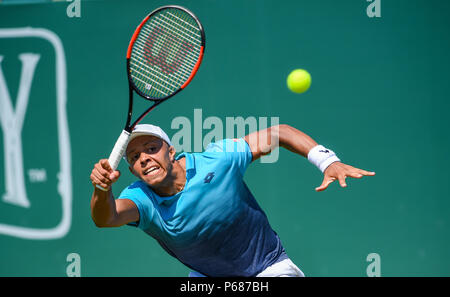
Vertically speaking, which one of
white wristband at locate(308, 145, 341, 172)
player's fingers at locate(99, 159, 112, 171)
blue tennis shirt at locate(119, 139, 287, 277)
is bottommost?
blue tennis shirt at locate(119, 139, 287, 277)

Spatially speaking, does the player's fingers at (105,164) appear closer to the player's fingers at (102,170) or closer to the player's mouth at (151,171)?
the player's fingers at (102,170)

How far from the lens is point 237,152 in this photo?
2.79 metres

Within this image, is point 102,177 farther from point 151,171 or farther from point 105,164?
point 151,171

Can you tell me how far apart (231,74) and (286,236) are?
4.03 feet

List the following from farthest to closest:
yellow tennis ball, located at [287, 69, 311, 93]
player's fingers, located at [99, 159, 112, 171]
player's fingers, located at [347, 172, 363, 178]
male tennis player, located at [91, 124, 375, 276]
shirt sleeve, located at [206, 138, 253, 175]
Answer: yellow tennis ball, located at [287, 69, 311, 93]
shirt sleeve, located at [206, 138, 253, 175]
male tennis player, located at [91, 124, 375, 276]
player's fingers, located at [347, 172, 363, 178]
player's fingers, located at [99, 159, 112, 171]

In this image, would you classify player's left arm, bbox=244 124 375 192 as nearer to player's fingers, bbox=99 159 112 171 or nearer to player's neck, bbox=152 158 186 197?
player's neck, bbox=152 158 186 197

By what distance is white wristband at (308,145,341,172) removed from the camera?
8.26 feet

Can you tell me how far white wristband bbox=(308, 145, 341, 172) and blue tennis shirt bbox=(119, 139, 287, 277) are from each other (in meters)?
0.35

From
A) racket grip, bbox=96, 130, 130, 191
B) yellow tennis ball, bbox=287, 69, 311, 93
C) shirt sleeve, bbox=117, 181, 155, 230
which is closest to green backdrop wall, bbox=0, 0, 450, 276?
yellow tennis ball, bbox=287, 69, 311, 93

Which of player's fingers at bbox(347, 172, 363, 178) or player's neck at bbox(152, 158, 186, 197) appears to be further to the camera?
player's neck at bbox(152, 158, 186, 197)

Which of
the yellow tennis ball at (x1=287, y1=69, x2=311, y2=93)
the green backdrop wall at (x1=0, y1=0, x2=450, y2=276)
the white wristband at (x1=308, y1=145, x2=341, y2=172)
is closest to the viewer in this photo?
Result: the white wristband at (x1=308, y1=145, x2=341, y2=172)

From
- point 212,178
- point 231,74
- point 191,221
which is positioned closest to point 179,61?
point 212,178

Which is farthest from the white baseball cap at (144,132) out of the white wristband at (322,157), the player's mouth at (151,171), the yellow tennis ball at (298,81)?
the yellow tennis ball at (298,81)

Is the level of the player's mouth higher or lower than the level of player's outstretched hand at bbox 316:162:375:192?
higher
